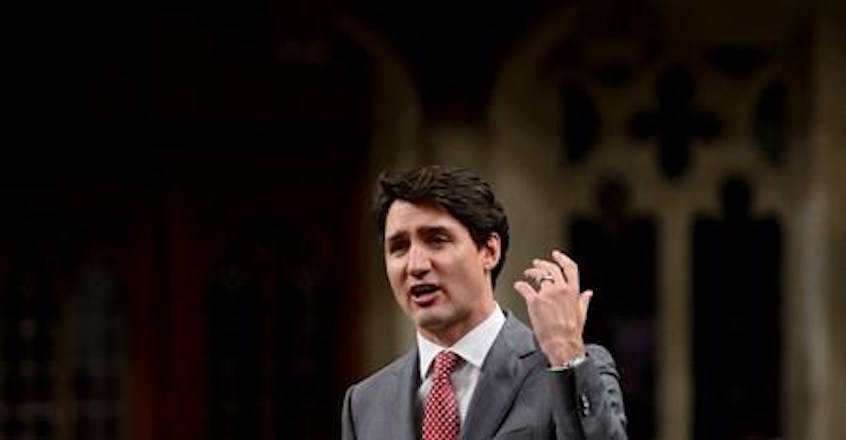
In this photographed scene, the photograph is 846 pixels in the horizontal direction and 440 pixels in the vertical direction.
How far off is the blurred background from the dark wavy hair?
353 centimetres

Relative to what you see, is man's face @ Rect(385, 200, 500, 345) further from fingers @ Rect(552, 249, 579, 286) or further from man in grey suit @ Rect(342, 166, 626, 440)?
fingers @ Rect(552, 249, 579, 286)

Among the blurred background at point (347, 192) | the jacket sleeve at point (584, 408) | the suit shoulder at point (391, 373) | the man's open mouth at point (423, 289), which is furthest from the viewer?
the blurred background at point (347, 192)

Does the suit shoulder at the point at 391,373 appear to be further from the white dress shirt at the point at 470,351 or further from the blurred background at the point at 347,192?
the blurred background at the point at 347,192

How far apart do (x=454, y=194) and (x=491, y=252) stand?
0.09 metres

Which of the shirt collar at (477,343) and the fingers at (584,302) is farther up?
the fingers at (584,302)

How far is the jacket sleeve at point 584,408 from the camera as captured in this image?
2.34 m

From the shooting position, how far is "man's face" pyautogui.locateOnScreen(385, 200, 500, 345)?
246cm

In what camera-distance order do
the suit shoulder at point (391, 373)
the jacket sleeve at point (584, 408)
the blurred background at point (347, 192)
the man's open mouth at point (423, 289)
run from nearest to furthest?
the jacket sleeve at point (584, 408), the man's open mouth at point (423, 289), the suit shoulder at point (391, 373), the blurred background at point (347, 192)

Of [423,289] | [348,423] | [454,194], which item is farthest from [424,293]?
[348,423]

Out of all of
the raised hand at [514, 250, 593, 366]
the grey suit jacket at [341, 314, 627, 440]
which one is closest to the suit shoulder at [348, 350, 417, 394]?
the grey suit jacket at [341, 314, 627, 440]

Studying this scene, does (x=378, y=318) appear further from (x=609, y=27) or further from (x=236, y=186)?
(x=609, y=27)

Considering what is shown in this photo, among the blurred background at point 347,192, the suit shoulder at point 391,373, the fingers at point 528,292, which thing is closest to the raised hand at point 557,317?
the fingers at point 528,292

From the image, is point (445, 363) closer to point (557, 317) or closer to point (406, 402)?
point (406, 402)

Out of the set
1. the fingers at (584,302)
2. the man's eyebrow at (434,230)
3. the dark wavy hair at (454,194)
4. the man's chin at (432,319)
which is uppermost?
the dark wavy hair at (454,194)
